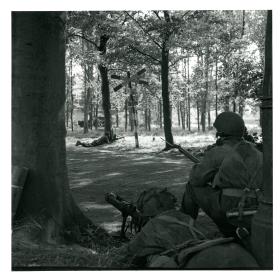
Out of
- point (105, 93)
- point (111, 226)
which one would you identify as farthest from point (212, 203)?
point (105, 93)

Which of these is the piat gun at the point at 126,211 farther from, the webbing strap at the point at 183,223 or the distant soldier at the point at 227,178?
the webbing strap at the point at 183,223

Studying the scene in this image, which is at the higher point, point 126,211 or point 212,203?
point 212,203

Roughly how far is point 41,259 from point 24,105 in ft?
6.21

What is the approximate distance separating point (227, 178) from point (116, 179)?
7099mm

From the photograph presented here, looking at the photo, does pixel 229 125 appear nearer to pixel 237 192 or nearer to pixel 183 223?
pixel 237 192

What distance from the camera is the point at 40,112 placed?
5312 millimetres

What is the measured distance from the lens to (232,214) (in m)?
4.63

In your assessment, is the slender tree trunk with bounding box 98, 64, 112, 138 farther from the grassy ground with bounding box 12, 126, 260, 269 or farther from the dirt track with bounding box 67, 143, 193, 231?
the dirt track with bounding box 67, 143, 193, 231

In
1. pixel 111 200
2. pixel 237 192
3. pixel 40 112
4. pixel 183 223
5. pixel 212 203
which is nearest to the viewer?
pixel 183 223

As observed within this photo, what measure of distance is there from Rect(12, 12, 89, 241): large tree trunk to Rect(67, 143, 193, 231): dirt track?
4.57ft

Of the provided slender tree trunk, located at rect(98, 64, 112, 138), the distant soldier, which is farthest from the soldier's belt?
slender tree trunk, located at rect(98, 64, 112, 138)

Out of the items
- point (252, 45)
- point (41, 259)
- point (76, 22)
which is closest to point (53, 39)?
point (41, 259)

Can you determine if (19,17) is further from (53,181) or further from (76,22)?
Result: (76,22)

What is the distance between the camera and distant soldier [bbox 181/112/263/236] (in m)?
4.83
